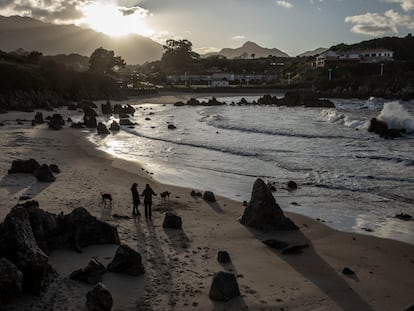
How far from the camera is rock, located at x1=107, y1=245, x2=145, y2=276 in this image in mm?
10211

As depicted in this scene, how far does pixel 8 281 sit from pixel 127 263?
2.86m

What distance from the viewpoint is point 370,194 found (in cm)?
1931

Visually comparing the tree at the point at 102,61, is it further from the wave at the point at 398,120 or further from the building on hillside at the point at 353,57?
the wave at the point at 398,120

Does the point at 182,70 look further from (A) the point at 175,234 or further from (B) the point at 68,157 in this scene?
(A) the point at 175,234

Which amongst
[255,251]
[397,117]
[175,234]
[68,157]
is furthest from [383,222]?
[397,117]

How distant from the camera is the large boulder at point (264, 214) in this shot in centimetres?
1457

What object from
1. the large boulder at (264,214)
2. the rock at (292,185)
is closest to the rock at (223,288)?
the large boulder at (264,214)

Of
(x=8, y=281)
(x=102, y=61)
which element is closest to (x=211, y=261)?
(x=8, y=281)

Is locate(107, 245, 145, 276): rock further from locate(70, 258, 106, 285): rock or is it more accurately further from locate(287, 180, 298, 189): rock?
locate(287, 180, 298, 189): rock

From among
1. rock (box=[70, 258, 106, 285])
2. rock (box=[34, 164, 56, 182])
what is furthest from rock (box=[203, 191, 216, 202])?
rock (box=[70, 258, 106, 285])

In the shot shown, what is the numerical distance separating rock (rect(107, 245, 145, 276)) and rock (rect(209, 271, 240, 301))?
180cm

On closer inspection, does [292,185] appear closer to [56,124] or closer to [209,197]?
[209,197]

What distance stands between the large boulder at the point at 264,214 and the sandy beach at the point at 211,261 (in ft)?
1.12

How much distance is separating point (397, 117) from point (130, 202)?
40895 millimetres
